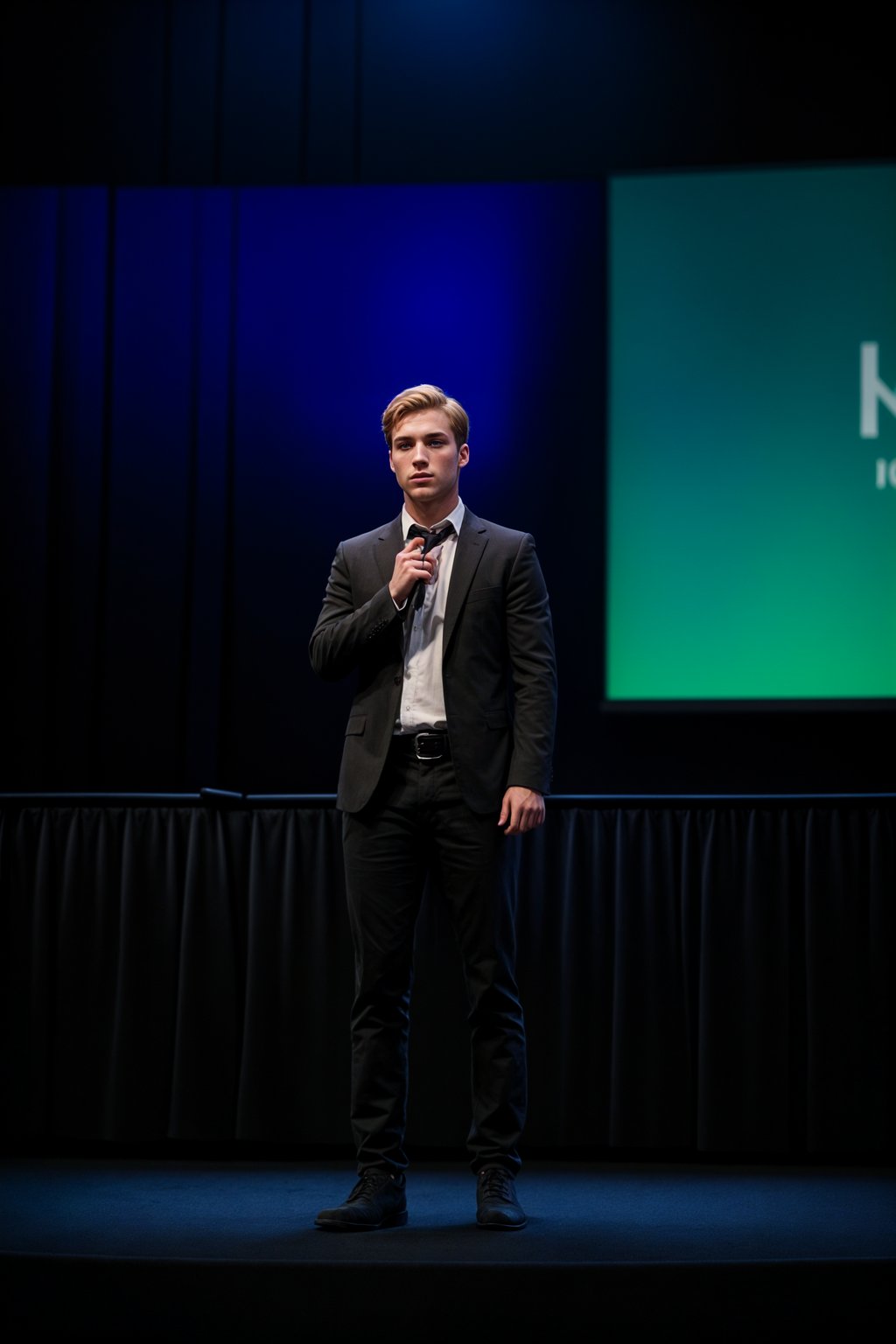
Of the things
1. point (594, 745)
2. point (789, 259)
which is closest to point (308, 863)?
point (594, 745)

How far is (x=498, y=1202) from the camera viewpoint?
2191 millimetres

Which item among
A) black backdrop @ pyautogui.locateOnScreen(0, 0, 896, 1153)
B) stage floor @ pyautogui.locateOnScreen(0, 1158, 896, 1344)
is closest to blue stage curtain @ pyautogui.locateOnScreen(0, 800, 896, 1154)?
black backdrop @ pyautogui.locateOnScreen(0, 0, 896, 1153)

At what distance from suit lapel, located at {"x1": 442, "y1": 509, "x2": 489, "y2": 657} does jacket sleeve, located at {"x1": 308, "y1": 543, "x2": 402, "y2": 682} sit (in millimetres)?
98

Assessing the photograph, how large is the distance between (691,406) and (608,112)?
949 mm

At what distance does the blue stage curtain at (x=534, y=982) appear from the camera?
285 centimetres

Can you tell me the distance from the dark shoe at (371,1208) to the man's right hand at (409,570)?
101cm

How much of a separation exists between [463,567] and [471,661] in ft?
0.59

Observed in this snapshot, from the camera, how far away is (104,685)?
142 inches

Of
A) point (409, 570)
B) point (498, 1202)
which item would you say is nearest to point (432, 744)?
point (409, 570)

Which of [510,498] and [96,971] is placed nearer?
[96,971]

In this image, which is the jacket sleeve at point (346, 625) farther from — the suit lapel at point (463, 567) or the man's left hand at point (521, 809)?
the man's left hand at point (521, 809)

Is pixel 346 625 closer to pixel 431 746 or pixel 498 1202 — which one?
pixel 431 746

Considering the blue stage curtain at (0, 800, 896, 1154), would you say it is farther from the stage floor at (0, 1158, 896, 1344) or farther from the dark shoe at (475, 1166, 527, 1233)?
the dark shoe at (475, 1166, 527, 1233)

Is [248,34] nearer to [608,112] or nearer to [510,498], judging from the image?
[608,112]
